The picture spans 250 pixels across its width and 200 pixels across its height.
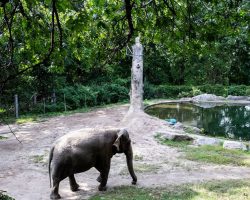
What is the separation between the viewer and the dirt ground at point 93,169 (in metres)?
8.80

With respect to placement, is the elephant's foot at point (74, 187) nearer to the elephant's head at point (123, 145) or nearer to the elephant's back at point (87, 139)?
the elephant's back at point (87, 139)

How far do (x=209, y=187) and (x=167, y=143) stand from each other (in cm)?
552

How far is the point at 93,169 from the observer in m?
10.6

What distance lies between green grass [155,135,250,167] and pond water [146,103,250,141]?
5112mm

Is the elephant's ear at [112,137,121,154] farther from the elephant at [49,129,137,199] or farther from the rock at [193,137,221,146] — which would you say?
the rock at [193,137,221,146]

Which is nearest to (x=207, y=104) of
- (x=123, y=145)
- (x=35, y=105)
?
(x=35, y=105)

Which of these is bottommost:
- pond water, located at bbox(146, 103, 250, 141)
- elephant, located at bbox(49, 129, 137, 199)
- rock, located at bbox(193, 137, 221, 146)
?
pond water, located at bbox(146, 103, 250, 141)

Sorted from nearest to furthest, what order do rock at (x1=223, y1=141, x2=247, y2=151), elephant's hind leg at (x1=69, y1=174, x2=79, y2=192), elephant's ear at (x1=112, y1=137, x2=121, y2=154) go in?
1. elephant's hind leg at (x1=69, y1=174, x2=79, y2=192)
2. elephant's ear at (x1=112, y1=137, x2=121, y2=154)
3. rock at (x1=223, y1=141, x2=247, y2=151)

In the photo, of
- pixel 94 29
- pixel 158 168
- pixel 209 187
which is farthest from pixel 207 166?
pixel 94 29

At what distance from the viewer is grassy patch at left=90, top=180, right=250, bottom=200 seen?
7.79m

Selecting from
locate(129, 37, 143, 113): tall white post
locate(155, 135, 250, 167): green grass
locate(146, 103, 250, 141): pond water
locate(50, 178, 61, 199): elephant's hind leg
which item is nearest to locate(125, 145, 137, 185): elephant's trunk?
locate(50, 178, 61, 199): elephant's hind leg

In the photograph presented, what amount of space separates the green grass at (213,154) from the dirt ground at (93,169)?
39 cm

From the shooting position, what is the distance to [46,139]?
47.4 ft

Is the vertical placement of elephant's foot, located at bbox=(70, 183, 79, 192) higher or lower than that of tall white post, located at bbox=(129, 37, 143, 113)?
lower
